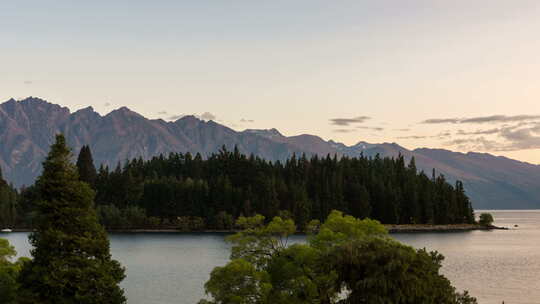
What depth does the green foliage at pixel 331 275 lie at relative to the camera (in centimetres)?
4116

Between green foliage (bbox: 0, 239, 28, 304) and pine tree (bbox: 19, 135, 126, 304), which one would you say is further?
green foliage (bbox: 0, 239, 28, 304)

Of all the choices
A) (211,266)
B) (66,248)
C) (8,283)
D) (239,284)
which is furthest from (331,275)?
Answer: (211,266)

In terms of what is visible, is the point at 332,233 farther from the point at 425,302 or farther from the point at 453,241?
the point at 453,241

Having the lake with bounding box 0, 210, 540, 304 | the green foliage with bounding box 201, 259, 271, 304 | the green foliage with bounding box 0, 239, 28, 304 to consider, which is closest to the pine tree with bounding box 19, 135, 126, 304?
the green foliage with bounding box 0, 239, 28, 304

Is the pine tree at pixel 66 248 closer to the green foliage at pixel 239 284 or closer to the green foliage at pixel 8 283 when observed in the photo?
the green foliage at pixel 8 283

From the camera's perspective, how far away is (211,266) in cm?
10656

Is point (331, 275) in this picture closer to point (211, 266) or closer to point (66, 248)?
point (66, 248)

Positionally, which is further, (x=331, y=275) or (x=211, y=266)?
(x=211, y=266)

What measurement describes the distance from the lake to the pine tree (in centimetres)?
2887

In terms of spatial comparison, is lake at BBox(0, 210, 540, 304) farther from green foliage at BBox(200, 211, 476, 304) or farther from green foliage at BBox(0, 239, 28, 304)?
green foliage at BBox(200, 211, 476, 304)

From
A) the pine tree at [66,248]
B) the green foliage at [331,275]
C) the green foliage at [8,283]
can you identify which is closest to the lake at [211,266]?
the green foliage at [8,283]

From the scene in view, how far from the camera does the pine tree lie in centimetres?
4197

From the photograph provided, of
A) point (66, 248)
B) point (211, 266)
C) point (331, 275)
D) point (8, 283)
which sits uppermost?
point (66, 248)

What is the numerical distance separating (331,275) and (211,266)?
2626 inches
